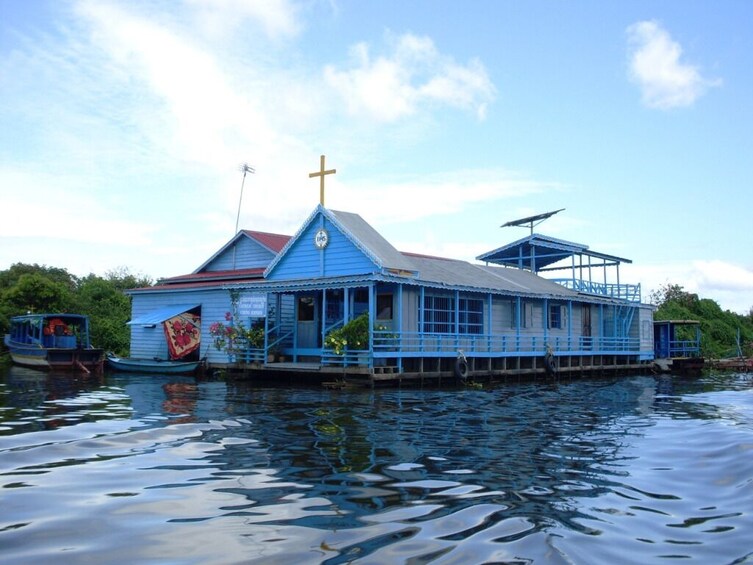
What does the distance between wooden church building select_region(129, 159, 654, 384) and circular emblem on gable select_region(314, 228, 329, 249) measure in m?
0.04

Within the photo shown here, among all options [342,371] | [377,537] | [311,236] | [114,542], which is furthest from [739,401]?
[114,542]

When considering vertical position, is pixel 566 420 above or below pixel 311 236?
below

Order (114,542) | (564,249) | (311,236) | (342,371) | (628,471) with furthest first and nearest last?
(564,249) < (311,236) < (342,371) < (628,471) < (114,542)

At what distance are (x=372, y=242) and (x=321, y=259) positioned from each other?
218cm

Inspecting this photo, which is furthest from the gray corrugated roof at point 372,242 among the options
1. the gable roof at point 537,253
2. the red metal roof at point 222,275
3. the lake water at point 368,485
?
the gable roof at point 537,253

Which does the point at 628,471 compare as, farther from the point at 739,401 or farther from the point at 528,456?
the point at 739,401

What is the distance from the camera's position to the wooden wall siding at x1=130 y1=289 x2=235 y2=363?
101ft

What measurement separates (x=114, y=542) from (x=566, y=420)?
1138 centimetres

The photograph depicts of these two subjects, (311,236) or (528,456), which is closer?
(528,456)

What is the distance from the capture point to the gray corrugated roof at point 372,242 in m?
25.3

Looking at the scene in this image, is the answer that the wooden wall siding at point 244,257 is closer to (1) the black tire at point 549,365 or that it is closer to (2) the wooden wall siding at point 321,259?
(2) the wooden wall siding at point 321,259

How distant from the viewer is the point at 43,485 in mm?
8078

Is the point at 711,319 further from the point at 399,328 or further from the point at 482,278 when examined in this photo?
the point at 399,328

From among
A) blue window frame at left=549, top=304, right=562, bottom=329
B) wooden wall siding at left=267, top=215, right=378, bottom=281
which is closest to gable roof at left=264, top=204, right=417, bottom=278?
wooden wall siding at left=267, top=215, right=378, bottom=281
